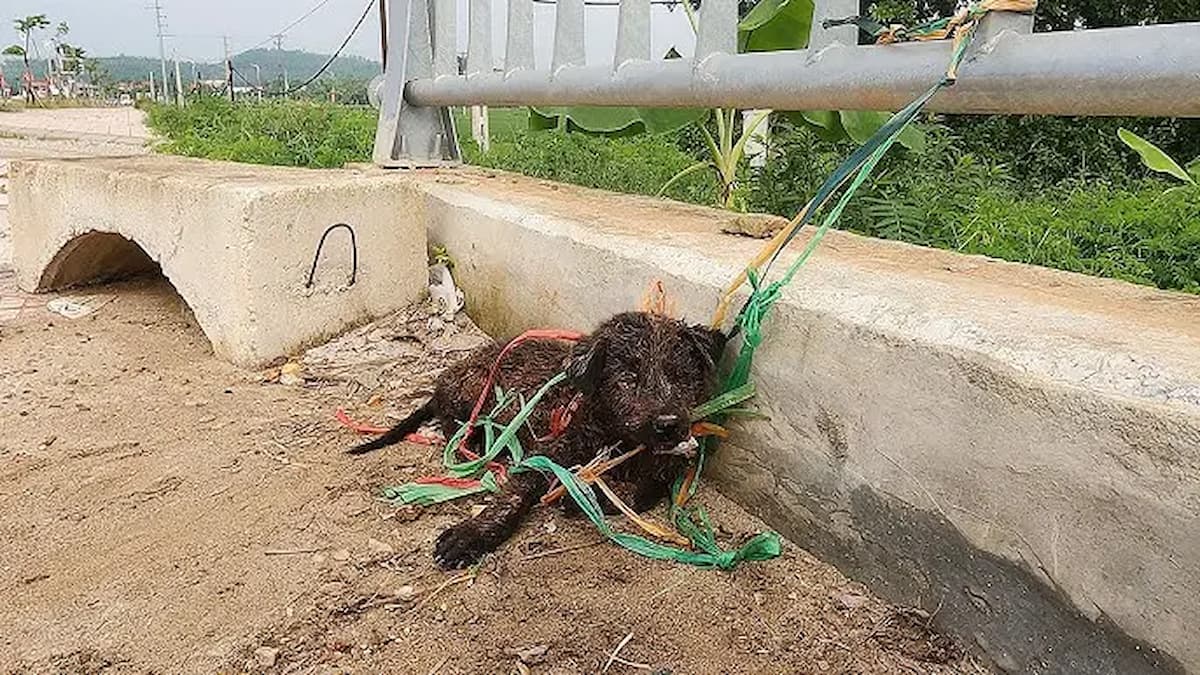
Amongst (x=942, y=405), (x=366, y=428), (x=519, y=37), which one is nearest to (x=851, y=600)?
(x=942, y=405)

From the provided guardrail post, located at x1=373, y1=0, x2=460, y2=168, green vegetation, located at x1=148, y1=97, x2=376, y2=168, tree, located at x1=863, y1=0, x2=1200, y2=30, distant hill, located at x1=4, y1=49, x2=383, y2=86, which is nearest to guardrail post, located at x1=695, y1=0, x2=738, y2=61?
guardrail post, located at x1=373, y1=0, x2=460, y2=168

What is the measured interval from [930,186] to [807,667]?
3516 millimetres

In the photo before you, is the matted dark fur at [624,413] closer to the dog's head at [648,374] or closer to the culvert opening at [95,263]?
the dog's head at [648,374]

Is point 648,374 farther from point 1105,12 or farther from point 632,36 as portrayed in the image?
point 1105,12

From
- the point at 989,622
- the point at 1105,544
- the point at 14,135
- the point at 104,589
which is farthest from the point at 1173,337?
the point at 14,135

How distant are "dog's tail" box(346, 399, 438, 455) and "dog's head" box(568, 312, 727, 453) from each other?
79 cm

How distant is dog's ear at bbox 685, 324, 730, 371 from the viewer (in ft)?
7.63

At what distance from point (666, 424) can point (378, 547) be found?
2.41 ft

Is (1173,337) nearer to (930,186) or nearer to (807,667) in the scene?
(807,667)

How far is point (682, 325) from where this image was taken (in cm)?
237

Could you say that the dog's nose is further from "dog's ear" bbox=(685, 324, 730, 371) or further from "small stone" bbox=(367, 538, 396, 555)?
"small stone" bbox=(367, 538, 396, 555)

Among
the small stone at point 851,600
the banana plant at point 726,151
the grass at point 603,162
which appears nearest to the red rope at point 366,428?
the small stone at point 851,600

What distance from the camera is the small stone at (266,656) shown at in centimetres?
188

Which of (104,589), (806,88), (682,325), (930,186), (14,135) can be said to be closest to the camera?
(104,589)
